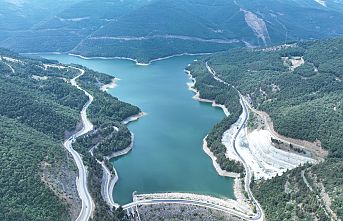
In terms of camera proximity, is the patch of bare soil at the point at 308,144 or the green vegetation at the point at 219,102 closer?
the patch of bare soil at the point at 308,144

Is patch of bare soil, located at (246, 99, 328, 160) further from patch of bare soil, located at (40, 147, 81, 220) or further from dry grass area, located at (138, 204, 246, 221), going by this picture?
patch of bare soil, located at (40, 147, 81, 220)

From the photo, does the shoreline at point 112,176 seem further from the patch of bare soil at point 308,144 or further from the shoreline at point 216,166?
the patch of bare soil at point 308,144

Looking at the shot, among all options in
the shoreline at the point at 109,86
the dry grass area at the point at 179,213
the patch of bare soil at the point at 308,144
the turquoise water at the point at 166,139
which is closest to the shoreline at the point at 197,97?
the turquoise water at the point at 166,139

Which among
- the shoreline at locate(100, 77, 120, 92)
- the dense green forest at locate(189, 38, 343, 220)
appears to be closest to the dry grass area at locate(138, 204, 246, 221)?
the dense green forest at locate(189, 38, 343, 220)

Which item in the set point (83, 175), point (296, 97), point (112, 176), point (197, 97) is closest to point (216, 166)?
point (112, 176)

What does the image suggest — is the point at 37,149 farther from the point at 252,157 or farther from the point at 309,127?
the point at 309,127

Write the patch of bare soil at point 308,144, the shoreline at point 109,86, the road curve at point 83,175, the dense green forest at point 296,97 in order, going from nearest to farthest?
the road curve at point 83,175 < the dense green forest at point 296,97 < the patch of bare soil at point 308,144 < the shoreline at point 109,86
